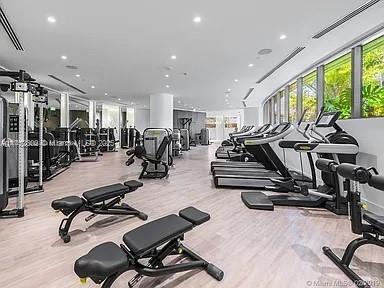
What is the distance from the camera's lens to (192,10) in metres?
3.72

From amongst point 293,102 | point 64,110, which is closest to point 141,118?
point 64,110

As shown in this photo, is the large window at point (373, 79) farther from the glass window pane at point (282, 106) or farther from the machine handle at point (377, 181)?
the glass window pane at point (282, 106)

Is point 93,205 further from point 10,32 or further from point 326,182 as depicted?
point 10,32

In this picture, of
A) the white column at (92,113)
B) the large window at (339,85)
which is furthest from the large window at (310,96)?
the white column at (92,113)

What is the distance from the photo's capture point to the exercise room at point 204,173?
1.93m

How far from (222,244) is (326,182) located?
2.39 meters

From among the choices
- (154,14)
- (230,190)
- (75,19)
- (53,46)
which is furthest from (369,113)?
(53,46)

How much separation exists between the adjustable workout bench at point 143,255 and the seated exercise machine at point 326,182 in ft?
6.13

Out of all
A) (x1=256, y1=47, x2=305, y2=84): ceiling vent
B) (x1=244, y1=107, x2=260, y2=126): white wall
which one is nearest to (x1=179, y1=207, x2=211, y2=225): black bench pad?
(x1=256, y1=47, x2=305, y2=84): ceiling vent

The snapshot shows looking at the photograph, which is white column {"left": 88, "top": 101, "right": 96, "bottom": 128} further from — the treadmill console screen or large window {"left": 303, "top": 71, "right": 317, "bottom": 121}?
the treadmill console screen

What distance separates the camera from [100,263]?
4.70 feet

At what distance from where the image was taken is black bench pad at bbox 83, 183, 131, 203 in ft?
9.70

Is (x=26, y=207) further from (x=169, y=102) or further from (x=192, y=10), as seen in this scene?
(x=169, y=102)

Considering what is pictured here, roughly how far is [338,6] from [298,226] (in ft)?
10.8
